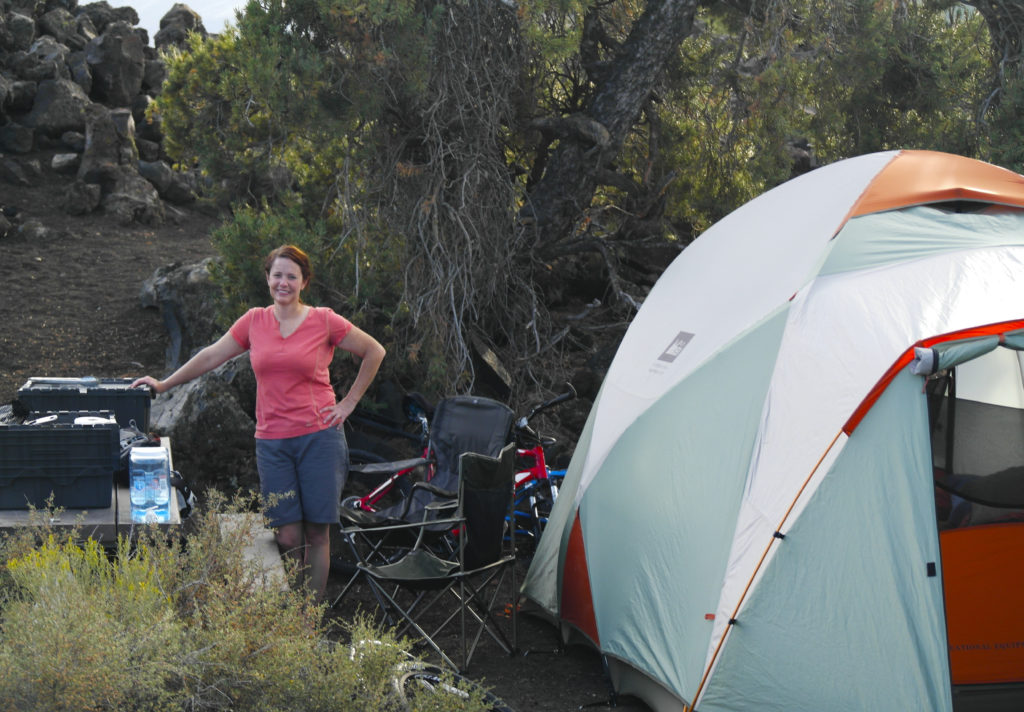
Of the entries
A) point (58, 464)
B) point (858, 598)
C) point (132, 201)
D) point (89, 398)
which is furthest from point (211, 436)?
point (132, 201)

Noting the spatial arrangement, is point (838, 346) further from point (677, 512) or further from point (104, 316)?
point (104, 316)

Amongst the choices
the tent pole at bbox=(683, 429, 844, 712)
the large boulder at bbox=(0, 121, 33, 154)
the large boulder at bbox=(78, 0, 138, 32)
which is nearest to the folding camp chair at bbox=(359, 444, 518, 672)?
the tent pole at bbox=(683, 429, 844, 712)

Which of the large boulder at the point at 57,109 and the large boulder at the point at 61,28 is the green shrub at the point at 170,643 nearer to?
the large boulder at the point at 57,109

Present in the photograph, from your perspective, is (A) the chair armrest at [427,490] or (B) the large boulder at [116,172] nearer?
(A) the chair armrest at [427,490]

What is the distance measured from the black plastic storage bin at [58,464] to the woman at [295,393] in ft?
1.93

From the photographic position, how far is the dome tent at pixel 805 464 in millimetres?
3695

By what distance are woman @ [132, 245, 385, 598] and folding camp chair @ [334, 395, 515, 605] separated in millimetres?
542

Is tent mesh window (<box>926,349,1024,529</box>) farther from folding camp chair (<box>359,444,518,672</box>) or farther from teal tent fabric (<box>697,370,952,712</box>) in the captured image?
folding camp chair (<box>359,444,518,672</box>)

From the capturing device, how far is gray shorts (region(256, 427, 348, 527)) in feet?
15.1

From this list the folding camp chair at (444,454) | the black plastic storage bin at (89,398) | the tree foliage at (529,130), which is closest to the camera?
the black plastic storage bin at (89,398)

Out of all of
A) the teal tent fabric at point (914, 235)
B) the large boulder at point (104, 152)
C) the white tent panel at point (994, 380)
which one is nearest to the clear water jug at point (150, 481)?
the teal tent fabric at point (914, 235)

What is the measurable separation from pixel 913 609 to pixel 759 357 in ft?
3.70

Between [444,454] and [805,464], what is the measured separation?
241 cm

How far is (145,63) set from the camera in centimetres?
1855
